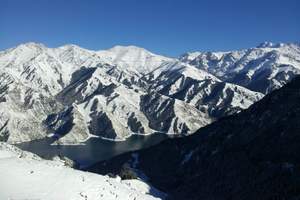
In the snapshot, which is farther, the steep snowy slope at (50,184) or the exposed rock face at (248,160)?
the exposed rock face at (248,160)

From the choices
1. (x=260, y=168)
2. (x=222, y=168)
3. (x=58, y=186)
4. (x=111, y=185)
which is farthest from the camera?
(x=222, y=168)

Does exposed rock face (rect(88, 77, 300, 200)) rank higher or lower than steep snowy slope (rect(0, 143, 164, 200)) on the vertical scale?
higher

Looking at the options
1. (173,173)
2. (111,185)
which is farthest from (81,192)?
(173,173)

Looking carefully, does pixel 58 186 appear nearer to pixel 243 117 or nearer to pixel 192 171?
pixel 192 171

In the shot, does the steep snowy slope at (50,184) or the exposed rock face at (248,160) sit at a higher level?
the exposed rock face at (248,160)
